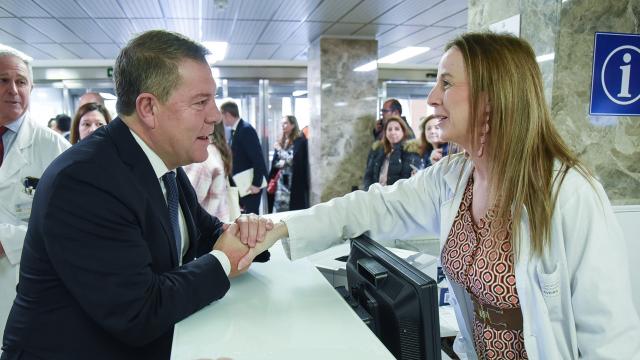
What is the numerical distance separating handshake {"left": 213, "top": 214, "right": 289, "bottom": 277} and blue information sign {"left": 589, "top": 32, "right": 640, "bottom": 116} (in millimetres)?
1697

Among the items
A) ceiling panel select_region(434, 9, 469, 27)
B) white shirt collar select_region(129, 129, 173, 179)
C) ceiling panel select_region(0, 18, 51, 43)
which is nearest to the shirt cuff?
white shirt collar select_region(129, 129, 173, 179)

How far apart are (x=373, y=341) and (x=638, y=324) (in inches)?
28.8

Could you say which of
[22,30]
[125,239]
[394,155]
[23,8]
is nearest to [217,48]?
[22,30]

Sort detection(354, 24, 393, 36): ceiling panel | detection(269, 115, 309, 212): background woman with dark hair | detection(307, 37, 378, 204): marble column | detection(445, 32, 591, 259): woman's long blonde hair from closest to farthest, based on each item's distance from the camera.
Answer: detection(445, 32, 591, 259): woman's long blonde hair < detection(354, 24, 393, 36): ceiling panel < detection(307, 37, 378, 204): marble column < detection(269, 115, 309, 212): background woman with dark hair

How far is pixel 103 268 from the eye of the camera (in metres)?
0.96

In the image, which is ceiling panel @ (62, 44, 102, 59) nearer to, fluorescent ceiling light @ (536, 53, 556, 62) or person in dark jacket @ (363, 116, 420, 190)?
person in dark jacket @ (363, 116, 420, 190)

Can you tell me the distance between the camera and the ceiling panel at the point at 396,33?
20.3ft

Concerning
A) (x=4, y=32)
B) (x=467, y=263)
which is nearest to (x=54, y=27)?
(x=4, y=32)

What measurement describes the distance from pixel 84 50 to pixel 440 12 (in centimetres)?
550

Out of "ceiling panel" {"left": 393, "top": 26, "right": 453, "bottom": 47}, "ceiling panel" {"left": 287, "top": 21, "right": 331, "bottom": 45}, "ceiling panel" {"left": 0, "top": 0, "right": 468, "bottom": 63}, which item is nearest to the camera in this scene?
"ceiling panel" {"left": 0, "top": 0, "right": 468, "bottom": 63}

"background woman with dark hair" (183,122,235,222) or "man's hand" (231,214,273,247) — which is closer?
"man's hand" (231,214,273,247)

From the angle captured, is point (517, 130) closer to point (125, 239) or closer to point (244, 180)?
point (125, 239)

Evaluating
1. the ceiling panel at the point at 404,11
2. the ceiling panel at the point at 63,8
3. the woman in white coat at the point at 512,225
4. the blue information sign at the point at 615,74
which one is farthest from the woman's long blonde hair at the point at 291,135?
the woman in white coat at the point at 512,225

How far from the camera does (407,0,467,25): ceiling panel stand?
5.12m
